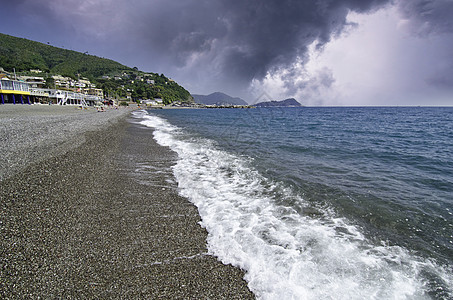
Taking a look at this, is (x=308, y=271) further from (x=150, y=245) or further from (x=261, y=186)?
(x=261, y=186)

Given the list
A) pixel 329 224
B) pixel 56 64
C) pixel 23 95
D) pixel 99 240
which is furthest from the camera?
pixel 56 64

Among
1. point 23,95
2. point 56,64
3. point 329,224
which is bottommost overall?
point 329,224

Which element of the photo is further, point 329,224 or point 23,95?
point 23,95

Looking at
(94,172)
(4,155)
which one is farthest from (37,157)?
(94,172)

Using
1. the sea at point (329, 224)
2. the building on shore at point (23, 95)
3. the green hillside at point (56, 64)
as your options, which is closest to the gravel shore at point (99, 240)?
the sea at point (329, 224)

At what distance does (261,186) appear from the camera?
846 cm

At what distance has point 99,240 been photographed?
4.46 metres

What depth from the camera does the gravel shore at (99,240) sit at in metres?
3.38

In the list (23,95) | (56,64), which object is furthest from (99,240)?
(56,64)

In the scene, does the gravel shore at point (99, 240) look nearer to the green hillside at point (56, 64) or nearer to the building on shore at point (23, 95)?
the building on shore at point (23, 95)

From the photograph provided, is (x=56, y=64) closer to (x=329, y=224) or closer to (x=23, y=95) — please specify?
(x=23, y=95)

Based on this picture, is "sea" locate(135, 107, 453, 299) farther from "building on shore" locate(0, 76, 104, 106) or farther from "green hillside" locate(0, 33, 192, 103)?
"green hillside" locate(0, 33, 192, 103)

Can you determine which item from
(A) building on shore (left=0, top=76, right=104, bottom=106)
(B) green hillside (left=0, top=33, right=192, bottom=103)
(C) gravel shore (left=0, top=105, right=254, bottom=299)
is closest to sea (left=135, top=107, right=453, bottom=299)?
(C) gravel shore (left=0, top=105, right=254, bottom=299)

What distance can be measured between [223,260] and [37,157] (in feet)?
31.7
